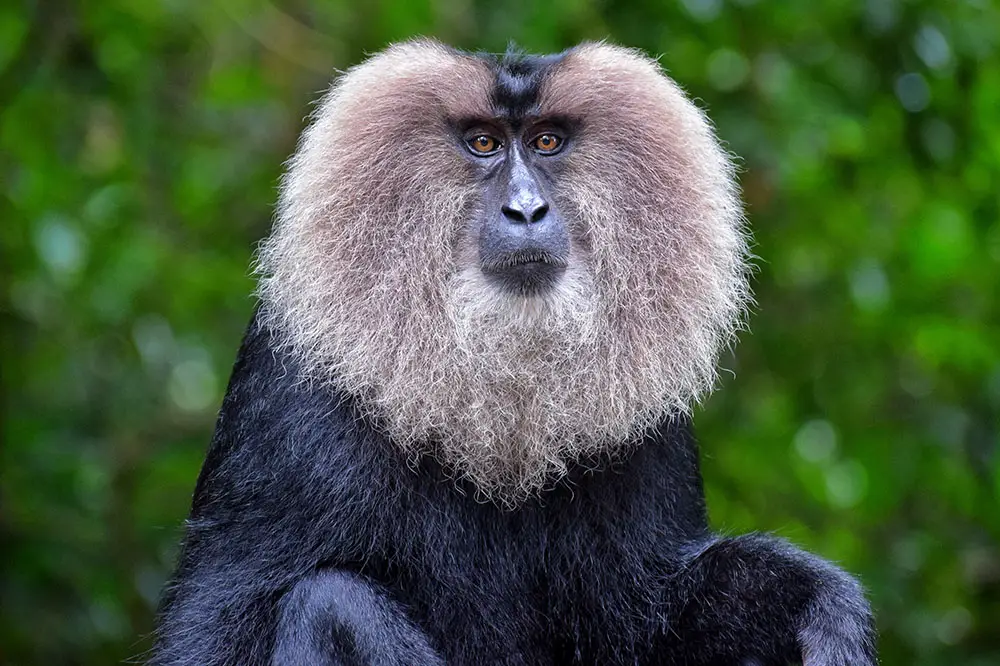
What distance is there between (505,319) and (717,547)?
93 centimetres

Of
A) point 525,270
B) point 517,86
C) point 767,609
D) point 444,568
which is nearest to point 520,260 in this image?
point 525,270

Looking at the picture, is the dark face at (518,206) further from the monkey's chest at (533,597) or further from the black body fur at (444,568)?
the monkey's chest at (533,597)

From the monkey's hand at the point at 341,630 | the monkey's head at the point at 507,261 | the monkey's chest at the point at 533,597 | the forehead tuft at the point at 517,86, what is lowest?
the monkey's hand at the point at 341,630

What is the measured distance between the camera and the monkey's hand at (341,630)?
3512 mm

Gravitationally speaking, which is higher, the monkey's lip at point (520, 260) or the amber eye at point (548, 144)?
the amber eye at point (548, 144)

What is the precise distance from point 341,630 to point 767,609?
46.3 inches

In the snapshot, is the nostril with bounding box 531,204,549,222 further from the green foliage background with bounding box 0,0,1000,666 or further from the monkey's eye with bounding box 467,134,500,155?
the green foliage background with bounding box 0,0,1000,666

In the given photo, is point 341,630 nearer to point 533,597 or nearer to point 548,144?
point 533,597

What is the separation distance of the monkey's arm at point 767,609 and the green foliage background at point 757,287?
188cm

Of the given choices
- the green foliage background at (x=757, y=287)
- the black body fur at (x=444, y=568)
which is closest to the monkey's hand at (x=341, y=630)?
the black body fur at (x=444, y=568)

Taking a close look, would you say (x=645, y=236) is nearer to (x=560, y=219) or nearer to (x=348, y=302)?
(x=560, y=219)

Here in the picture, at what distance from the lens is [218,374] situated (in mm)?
5949

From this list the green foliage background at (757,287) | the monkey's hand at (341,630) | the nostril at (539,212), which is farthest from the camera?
the green foliage background at (757,287)

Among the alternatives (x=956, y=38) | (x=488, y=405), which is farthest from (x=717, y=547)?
(x=956, y=38)
